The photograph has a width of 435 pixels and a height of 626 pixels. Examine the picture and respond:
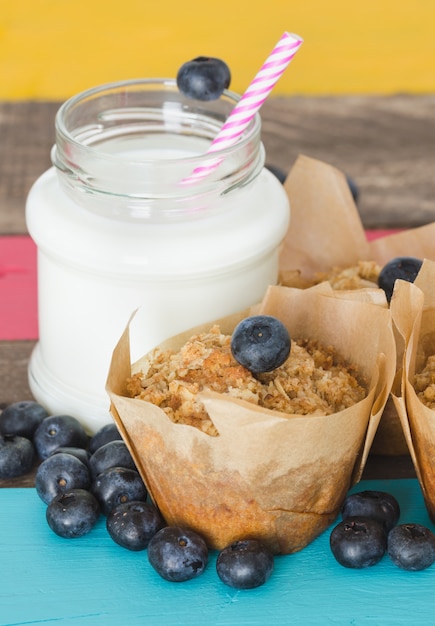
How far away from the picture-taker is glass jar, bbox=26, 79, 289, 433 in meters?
1.15

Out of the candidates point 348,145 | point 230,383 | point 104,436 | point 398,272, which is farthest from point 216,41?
point 230,383

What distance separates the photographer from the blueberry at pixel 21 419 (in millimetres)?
1237

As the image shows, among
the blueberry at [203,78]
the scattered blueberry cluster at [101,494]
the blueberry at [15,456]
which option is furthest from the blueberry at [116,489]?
the blueberry at [203,78]

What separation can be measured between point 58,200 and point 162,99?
204mm

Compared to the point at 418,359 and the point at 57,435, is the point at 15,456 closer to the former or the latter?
the point at 57,435

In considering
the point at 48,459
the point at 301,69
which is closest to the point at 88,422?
the point at 48,459

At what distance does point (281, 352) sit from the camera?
1.04m

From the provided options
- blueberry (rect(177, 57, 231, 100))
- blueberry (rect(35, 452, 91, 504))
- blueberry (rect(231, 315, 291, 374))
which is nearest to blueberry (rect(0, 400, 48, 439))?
blueberry (rect(35, 452, 91, 504))

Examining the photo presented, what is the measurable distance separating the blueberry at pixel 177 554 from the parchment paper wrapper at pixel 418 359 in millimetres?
246

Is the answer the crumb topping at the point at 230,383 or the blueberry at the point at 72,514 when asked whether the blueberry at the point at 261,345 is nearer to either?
the crumb topping at the point at 230,383

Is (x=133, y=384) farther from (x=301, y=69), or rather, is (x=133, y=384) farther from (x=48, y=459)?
(x=301, y=69)

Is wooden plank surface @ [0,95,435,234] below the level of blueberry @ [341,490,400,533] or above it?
below

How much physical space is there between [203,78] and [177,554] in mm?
552

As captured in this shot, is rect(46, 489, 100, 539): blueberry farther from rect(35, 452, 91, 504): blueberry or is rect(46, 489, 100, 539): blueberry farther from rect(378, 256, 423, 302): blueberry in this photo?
rect(378, 256, 423, 302): blueberry
